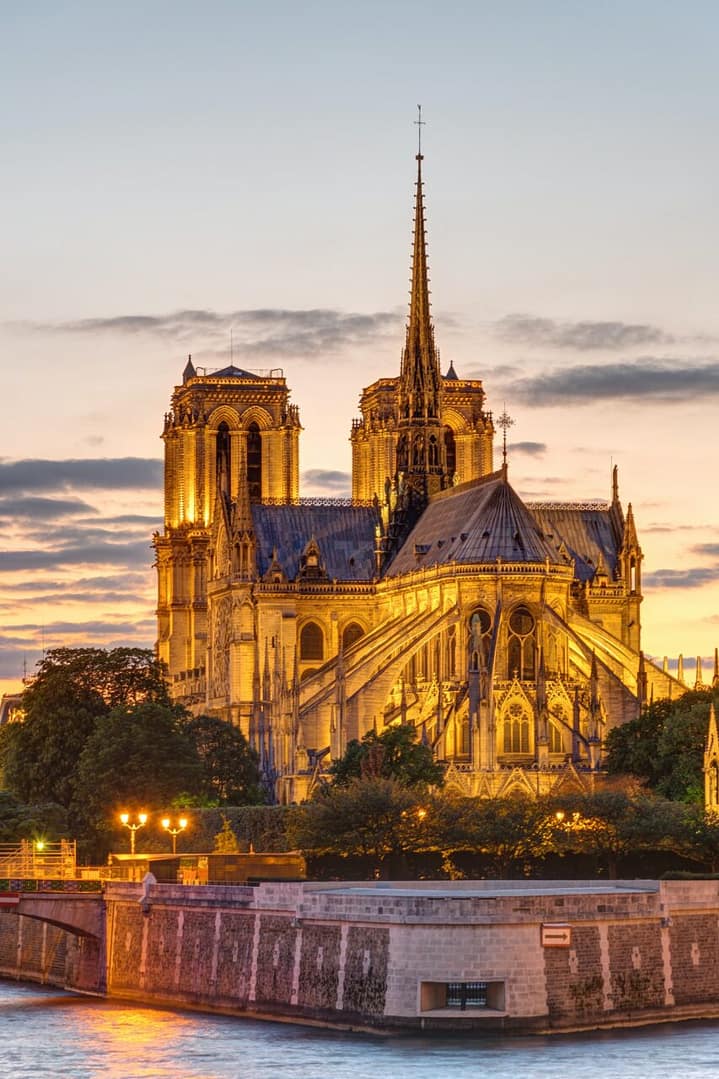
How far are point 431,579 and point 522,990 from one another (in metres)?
67.6

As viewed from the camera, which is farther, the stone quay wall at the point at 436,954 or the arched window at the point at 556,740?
the arched window at the point at 556,740

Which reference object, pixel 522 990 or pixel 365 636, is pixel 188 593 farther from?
pixel 522 990

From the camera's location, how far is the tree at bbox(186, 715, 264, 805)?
375 feet

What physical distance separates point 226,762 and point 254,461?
4463 centimetres

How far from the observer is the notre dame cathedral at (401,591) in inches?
4606

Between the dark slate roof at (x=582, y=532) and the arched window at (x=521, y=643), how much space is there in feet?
58.3

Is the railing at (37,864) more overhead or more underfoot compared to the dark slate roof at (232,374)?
more underfoot

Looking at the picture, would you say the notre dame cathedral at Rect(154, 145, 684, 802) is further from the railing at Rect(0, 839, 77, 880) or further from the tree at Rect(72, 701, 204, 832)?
the railing at Rect(0, 839, 77, 880)

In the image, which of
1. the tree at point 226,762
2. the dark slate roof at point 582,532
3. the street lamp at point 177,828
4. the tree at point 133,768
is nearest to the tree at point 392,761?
the tree at point 226,762

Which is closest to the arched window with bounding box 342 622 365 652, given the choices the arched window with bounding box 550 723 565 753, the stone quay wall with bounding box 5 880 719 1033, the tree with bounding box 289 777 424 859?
the arched window with bounding box 550 723 565 753

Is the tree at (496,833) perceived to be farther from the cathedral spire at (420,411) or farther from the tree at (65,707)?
the cathedral spire at (420,411)

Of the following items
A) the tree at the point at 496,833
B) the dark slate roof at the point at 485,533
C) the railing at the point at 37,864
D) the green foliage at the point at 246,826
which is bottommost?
the railing at the point at 37,864

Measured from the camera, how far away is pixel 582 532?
144625mm

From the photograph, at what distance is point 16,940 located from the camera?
279 feet
